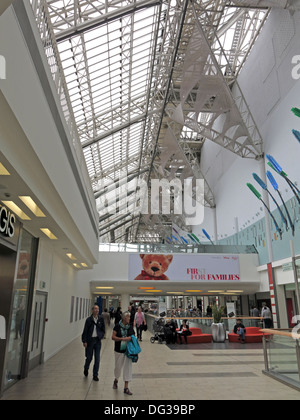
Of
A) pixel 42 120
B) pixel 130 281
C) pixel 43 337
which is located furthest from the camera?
pixel 130 281

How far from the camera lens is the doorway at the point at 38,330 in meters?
7.98

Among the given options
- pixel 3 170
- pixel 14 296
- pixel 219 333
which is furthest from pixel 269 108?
pixel 3 170

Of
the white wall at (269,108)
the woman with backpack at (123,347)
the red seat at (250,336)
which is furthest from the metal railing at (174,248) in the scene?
the woman with backpack at (123,347)

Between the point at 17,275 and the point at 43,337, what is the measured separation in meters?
3.42

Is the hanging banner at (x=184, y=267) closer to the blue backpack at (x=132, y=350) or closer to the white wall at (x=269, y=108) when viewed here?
the white wall at (x=269, y=108)

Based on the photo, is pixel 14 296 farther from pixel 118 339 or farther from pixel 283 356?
pixel 283 356

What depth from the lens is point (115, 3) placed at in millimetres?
13156

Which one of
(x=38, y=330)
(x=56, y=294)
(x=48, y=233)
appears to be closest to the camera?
(x=48, y=233)

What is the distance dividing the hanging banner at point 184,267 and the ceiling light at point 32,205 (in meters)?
14.2

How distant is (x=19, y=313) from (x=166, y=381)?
3.19 metres

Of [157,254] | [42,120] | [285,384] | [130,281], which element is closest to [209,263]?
[157,254]

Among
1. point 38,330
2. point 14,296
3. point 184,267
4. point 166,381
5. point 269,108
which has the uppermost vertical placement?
point 269,108

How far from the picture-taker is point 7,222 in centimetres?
545
